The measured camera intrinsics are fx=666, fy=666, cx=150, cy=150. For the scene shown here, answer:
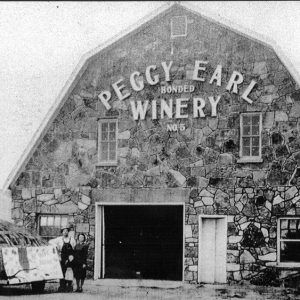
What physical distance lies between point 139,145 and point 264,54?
3997 millimetres

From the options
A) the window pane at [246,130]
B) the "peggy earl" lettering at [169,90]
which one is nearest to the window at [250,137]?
the window pane at [246,130]

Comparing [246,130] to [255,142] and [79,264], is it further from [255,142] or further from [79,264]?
[79,264]

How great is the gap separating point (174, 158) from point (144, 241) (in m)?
2.48

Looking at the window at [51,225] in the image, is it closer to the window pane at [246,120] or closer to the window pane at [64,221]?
the window pane at [64,221]

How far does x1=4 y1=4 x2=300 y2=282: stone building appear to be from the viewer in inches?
651

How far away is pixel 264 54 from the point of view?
16.5 meters

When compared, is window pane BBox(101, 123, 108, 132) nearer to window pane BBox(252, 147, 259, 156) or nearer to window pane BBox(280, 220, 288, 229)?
window pane BBox(252, 147, 259, 156)

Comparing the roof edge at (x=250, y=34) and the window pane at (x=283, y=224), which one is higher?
the roof edge at (x=250, y=34)

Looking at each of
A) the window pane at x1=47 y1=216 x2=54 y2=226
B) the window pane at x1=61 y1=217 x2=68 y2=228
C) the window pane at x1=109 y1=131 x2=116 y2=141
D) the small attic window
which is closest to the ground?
the window pane at x1=61 y1=217 x2=68 y2=228

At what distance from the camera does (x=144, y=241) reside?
59.1 ft

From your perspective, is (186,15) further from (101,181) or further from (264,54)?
(101,181)

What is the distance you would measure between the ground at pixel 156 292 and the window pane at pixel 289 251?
957 millimetres

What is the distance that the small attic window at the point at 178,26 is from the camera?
17.0 metres

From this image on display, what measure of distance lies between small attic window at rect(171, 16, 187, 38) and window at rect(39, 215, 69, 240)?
18.9ft
